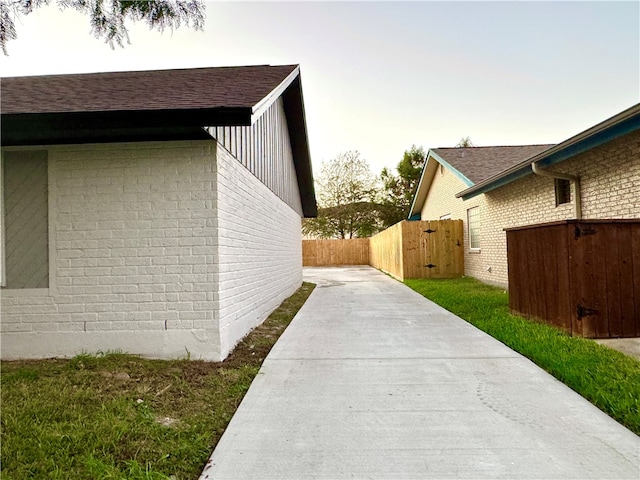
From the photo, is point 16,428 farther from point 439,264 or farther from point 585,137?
point 439,264

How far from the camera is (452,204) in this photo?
15258 mm

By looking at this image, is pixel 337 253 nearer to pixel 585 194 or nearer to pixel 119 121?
pixel 585 194

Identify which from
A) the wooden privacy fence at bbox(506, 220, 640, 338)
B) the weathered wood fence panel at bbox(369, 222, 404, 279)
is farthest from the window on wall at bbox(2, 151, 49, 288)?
the weathered wood fence panel at bbox(369, 222, 404, 279)

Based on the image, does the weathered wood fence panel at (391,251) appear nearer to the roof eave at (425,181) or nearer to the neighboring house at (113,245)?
the roof eave at (425,181)

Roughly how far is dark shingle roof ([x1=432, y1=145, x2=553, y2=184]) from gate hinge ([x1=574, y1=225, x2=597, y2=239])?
745 cm

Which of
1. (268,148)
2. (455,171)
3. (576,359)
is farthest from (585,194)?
(455,171)

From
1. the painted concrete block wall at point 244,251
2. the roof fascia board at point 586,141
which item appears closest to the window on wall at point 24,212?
the painted concrete block wall at point 244,251

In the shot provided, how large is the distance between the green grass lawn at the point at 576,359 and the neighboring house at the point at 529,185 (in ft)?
8.63

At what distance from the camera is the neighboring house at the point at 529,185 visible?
6.09 m

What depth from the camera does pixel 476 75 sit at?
1231 cm

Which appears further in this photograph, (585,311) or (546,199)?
(546,199)

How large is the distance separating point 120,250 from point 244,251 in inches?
68.0

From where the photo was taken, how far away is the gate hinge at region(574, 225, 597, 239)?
511 cm

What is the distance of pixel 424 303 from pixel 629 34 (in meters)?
7.35
